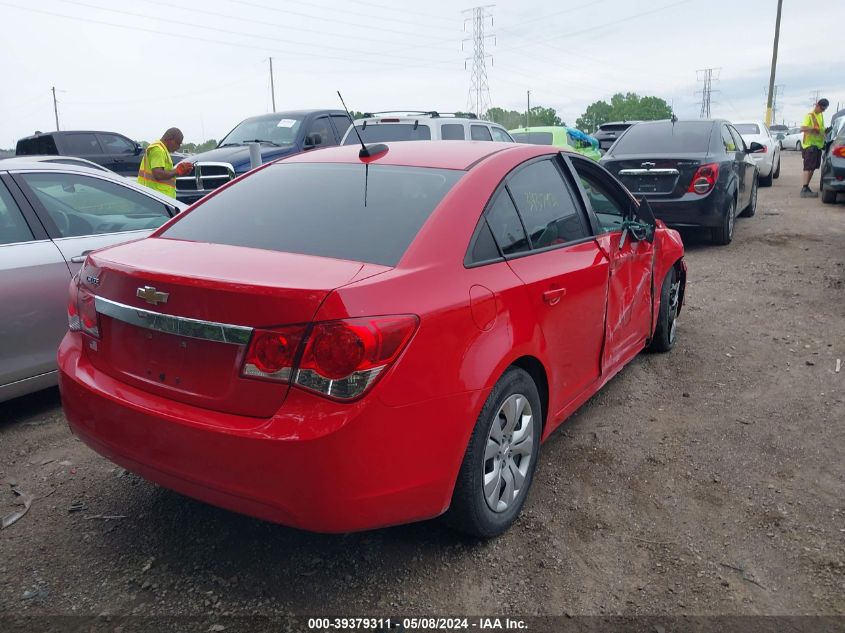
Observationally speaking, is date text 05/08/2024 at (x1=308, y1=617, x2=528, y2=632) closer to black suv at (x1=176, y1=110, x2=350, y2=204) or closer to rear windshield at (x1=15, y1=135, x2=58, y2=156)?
black suv at (x1=176, y1=110, x2=350, y2=204)

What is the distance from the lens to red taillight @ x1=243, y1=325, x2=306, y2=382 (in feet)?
7.37

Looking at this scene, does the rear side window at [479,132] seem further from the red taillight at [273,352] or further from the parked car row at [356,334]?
the red taillight at [273,352]

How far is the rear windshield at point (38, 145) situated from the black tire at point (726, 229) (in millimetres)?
13575

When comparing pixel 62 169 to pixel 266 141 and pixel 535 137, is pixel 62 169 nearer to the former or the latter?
pixel 266 141

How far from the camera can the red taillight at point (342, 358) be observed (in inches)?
87.5

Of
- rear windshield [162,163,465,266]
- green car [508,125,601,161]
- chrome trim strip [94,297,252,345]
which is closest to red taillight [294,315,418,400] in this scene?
chrome trim strip [94,297,252,345]

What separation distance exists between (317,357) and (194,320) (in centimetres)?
47

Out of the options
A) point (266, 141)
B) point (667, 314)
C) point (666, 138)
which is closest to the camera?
point (667, 314)

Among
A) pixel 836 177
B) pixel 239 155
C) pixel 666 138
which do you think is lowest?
pixel 836 177

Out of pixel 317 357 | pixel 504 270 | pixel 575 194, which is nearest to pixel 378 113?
pixel 575 194

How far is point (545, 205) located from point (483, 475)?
140 cm

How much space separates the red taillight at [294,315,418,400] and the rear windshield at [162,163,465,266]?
38cm

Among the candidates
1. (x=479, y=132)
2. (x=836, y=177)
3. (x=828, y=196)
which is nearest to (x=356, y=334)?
(x=479, y=132)

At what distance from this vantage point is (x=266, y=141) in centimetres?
1092
